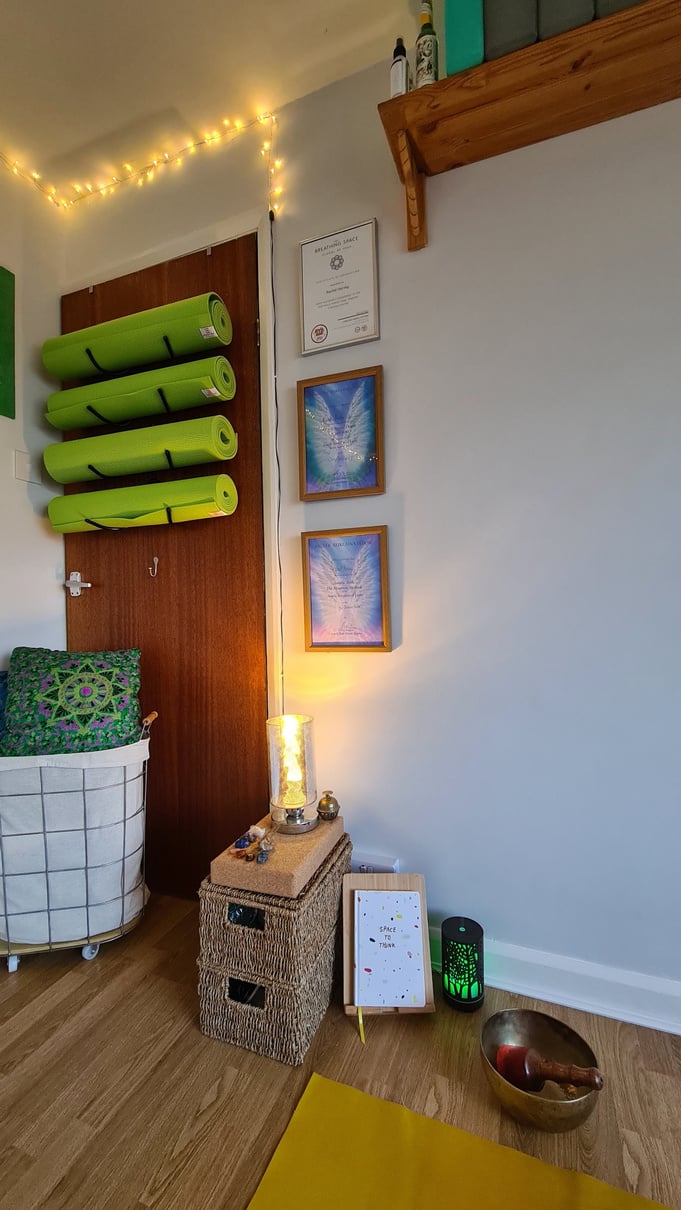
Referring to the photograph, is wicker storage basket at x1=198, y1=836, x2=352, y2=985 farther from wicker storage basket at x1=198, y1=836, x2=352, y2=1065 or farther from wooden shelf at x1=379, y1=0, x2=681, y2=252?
wooden shelf at x1=379, y1=0, x2=681, y2=252

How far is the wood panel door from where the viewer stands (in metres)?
1.60

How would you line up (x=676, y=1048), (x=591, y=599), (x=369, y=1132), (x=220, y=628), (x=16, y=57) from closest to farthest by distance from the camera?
(x=369, y=1132)
(x=676, y=1048)
(x=591, y=599)
(x=16, y=57)
(x=220, y=628)

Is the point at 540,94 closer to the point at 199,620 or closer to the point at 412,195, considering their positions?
the point at 412,195

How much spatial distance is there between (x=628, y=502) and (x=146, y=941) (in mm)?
1859

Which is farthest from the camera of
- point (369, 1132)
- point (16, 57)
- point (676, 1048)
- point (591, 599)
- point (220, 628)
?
point (220, 628)

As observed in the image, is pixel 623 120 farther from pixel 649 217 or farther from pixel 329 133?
pixel 329 133

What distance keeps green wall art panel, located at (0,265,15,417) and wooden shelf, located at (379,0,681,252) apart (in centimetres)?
139

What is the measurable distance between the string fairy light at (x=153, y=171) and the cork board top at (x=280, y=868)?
6.27 ft

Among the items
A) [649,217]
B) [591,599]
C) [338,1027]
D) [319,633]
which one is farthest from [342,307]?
[338,1027]

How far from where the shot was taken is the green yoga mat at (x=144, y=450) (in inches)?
58.3

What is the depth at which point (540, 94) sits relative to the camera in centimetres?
114

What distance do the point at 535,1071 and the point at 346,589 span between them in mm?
1157

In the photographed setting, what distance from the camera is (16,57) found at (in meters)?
1.43

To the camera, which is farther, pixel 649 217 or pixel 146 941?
pixel 146 941
